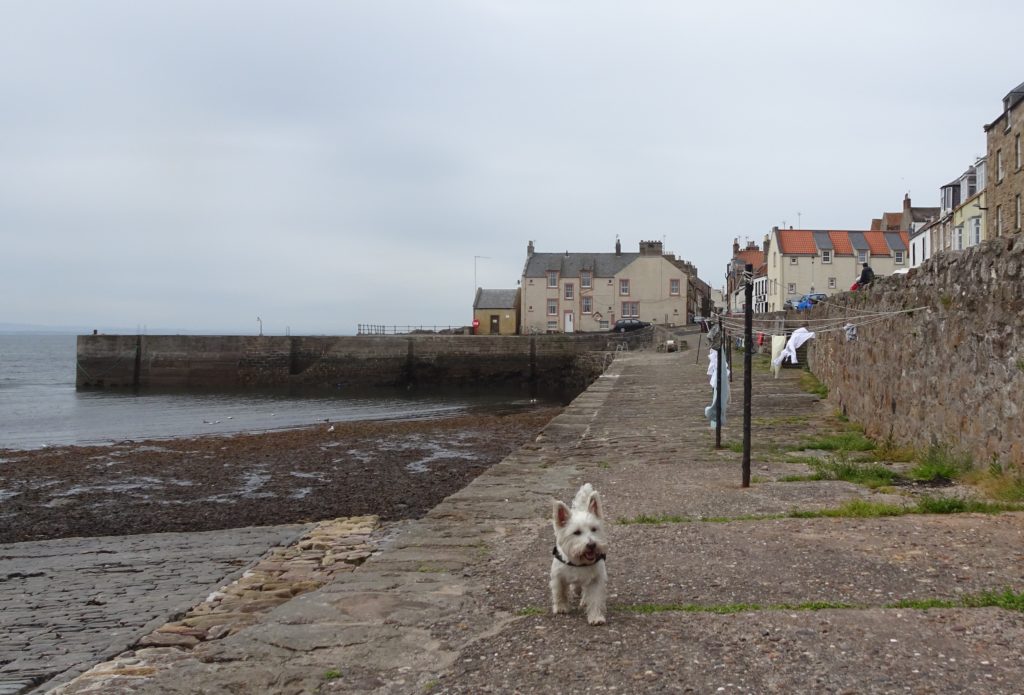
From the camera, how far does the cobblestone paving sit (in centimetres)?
551

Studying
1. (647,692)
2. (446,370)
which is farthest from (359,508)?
(446,370)

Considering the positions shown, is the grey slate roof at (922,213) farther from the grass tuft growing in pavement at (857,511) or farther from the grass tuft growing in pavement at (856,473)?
the grass tuft growing in pavement at (857,511)

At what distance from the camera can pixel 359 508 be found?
1169 cm

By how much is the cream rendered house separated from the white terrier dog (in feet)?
215

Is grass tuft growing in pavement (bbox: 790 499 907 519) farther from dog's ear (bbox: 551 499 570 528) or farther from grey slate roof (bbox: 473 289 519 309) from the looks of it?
grey slate roof (bbox: 473 289 519 309)

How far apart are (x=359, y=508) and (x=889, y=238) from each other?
63726 mm

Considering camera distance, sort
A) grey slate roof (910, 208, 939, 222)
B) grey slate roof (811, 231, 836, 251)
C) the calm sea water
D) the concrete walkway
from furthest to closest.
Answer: grey slate roof (811, 231, 836, 251)
grey slate roof (910, 208, 939, 222)
the calm sea water
the concrete walkway

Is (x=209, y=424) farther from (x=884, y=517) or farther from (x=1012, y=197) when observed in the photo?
(x=1012, y=197)

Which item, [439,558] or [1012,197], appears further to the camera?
[1012,197]

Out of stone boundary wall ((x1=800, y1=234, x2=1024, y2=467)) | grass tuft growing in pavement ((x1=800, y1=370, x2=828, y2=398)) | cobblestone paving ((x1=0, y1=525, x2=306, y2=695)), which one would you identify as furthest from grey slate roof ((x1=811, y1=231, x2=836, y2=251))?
cobblestone paving ((x1=0, y1=525, x2=306, y2=695))

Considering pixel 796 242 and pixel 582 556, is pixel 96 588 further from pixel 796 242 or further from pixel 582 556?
pixel 796 242

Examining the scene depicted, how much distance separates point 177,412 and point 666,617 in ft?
108

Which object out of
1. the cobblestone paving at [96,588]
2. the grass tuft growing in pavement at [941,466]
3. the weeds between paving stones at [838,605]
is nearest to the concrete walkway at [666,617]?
the weeds between paving stones at [838,605]

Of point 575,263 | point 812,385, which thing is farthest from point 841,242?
point 812,385
